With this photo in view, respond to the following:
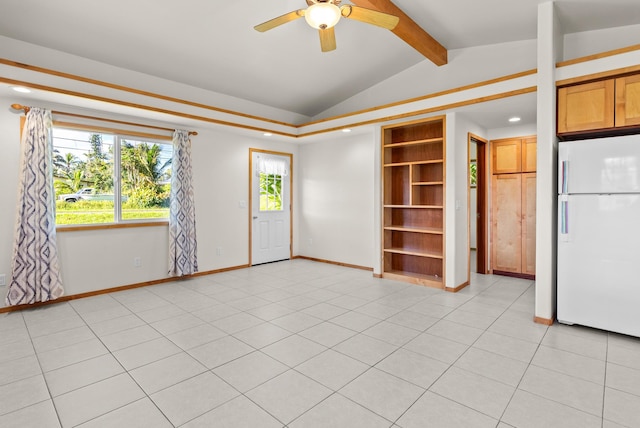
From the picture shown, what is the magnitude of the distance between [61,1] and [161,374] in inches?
136

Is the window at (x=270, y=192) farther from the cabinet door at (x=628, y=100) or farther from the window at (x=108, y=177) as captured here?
the cabinet door at (x=628, y=100)

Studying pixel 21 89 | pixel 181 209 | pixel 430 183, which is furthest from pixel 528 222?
pixel 21 89

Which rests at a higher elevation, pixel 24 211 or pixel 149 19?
pixel 149 19

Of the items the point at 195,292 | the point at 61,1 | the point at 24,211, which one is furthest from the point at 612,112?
the point at 24,211

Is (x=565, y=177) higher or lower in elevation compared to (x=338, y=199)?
higher

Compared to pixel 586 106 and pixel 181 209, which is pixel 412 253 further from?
pixel 181 209

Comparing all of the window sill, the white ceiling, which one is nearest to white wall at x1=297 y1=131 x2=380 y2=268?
the white ceiling

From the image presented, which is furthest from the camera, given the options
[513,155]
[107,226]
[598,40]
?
[513,155]

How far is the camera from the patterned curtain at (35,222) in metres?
3.49

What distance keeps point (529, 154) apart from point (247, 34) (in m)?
4.32

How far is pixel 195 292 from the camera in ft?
14.0

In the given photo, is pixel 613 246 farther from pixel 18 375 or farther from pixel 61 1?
pixel 61 1

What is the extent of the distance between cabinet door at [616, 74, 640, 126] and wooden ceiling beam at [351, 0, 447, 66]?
2026 mm

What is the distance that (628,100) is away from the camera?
280 cm
